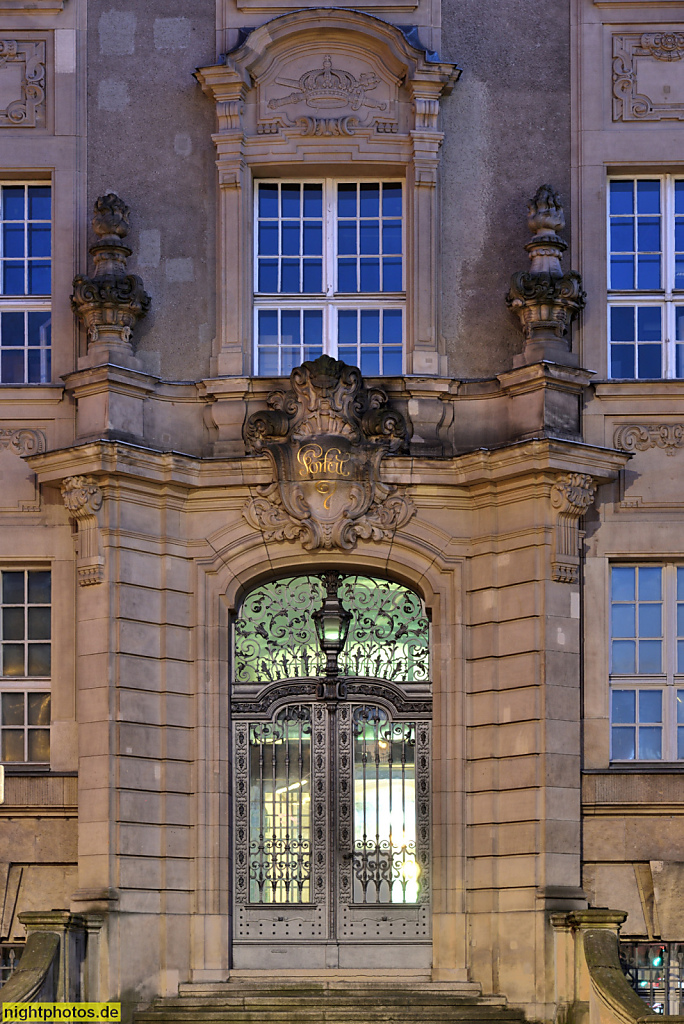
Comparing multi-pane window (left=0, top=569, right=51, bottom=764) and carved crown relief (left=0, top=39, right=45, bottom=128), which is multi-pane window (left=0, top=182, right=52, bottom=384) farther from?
multi-pane window (left=0, top=569, right=51, bottom=764)

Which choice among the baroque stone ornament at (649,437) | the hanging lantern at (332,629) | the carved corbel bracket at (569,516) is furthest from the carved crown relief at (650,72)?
the hanging lantern at (332,629)

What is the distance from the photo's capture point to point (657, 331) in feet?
57.1

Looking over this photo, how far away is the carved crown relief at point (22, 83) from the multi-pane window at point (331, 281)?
2303mm

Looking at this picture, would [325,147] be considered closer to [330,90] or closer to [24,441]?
[330,90]

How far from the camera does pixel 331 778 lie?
658 inches

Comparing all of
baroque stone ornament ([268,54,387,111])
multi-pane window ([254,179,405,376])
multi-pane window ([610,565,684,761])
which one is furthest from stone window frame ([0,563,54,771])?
multi-pane window ([610,565,684,761])

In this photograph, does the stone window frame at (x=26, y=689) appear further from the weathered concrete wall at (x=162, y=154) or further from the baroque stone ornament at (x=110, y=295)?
the weathered concrete wall at (x=162, y=154)

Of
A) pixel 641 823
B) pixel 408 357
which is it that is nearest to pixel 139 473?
pixel 408 357

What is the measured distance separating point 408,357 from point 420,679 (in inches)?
118

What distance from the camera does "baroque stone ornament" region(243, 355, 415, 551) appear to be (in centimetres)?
1662

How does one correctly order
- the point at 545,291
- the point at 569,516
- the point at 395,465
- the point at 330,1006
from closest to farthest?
the point at 330,1006, the point at 569,516, the point at 545,291, the point at 395,465

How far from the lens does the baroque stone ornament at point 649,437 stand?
1694 centimetres

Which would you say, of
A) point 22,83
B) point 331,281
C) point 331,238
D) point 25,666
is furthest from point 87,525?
point 22,83

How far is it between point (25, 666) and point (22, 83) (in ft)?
18.5
